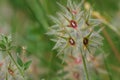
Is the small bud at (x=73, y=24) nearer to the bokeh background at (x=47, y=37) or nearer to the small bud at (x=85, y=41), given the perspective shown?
the small bud at (x=85, y=41)

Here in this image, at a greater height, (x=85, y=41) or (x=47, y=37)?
(x=47, y=37)

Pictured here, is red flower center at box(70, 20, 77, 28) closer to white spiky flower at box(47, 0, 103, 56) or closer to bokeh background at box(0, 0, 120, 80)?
white spiky flower at box(47, 0, 103, 56)

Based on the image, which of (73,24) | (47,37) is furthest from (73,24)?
(47,37)

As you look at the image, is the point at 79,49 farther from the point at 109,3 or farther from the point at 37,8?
the point at 109,3

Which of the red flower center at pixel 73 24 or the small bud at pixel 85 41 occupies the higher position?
the red flower center at pixel 73 24

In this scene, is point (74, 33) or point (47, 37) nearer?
point (74, 33)

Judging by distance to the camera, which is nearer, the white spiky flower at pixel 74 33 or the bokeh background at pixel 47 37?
the white spiky flower at pixel 74 33

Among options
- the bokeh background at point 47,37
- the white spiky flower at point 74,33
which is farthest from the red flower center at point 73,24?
the bokeh background at point 47,37

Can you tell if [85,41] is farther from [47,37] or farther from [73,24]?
[47,37]
